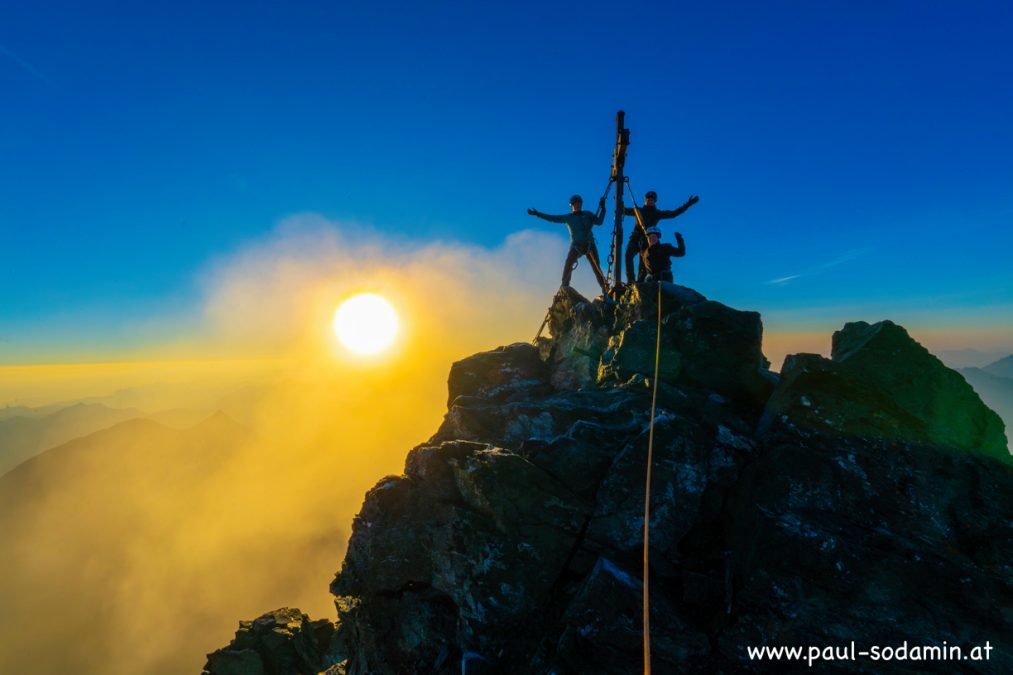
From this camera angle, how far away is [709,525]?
1323 cm

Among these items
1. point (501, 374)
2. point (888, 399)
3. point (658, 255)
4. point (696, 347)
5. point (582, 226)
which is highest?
point (582, 226)

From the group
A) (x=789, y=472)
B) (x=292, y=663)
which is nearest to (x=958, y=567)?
(x=789, y=472)

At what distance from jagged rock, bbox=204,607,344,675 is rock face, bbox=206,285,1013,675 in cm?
3191

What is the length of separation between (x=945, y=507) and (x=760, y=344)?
25.0ft

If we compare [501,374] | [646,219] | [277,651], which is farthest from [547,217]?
[277,651]

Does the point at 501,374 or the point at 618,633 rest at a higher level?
the point at 501,374

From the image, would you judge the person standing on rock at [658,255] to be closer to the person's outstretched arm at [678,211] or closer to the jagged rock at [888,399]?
the person's outstretched arm at [678,211]

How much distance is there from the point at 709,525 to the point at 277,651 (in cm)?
4745

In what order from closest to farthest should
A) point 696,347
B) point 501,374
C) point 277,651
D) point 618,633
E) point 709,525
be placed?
point 618,633
point 709,525
point 696,347
point 501,374
point 277,651

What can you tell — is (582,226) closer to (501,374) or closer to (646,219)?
(646,219)

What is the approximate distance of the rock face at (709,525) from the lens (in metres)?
10.3

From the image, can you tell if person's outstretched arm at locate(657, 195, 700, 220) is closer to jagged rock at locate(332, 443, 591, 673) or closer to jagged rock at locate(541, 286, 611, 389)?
jagged rock at locate(541, 286, 611, 389)

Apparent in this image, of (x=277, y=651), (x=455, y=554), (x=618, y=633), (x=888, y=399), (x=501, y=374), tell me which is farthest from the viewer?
(x=277, y=651)

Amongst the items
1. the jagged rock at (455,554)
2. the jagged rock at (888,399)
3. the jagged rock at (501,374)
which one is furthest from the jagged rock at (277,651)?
the jagged rock at (888,399)
